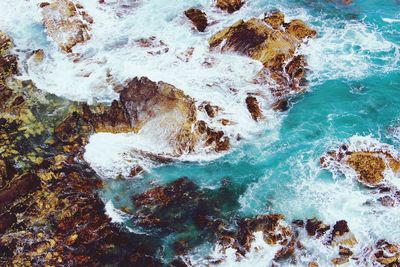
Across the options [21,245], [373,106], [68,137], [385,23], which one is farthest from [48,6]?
[385,23]

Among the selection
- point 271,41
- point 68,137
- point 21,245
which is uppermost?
point 271,41

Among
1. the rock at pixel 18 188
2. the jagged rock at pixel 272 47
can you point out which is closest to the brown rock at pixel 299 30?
the jagged rock at pixel 272 47

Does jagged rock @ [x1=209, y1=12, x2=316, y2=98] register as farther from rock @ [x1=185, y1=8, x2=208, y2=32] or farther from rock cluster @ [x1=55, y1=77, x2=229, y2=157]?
rock cluster @ [x1=55, y1=77, x2=229, y2=157]

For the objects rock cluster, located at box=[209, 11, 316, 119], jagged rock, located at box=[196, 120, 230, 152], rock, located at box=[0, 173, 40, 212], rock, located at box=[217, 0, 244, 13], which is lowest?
rock, located at box=[0, 173, 40, 212]

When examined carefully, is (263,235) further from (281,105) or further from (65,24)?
(65,24)

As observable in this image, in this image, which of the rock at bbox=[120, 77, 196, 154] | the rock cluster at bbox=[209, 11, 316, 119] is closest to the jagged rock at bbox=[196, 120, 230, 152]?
the rock at bbox=[120, 77, 196, 154]

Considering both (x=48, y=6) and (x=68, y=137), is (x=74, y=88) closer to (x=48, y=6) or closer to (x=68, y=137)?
(x=68, y=137)

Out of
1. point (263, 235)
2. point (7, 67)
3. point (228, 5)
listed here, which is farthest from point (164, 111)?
point (228, 5)
